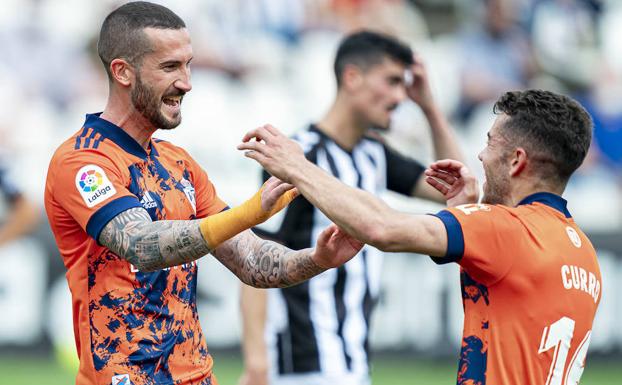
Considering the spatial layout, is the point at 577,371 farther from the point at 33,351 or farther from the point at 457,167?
the point at 33,351

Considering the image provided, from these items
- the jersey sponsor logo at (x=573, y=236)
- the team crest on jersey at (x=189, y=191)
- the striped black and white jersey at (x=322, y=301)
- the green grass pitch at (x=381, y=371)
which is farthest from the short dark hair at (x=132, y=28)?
the green grass pitch at (x=381, y=371)

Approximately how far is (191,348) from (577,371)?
1562 mm

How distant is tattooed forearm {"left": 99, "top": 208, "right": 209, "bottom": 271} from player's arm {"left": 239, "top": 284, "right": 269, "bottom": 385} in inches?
96.7

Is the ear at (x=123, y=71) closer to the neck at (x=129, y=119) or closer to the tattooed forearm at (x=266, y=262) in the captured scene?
the neck at (x=129, y=119)

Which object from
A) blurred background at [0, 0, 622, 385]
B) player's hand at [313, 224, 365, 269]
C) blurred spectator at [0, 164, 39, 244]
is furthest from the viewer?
blurred background at [0, 0, 622, 385]

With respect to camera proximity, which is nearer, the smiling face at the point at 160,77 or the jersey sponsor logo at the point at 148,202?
the jersey sponsor logo at the point at 148,202

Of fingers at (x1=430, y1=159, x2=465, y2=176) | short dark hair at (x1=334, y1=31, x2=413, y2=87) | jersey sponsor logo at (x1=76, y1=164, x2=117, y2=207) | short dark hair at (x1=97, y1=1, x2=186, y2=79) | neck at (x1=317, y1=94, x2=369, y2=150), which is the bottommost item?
jersey sponsor logo at (x1=76, y1=164, x2=117, y2=207)

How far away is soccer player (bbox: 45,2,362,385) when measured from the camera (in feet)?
13.9

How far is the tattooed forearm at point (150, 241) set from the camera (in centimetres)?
418

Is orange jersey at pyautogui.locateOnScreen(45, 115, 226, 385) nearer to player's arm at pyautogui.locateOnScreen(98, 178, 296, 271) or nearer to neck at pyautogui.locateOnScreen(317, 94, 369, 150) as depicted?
player's arm at pyautogui.locateOnScreen(98, 178, 296, 271)

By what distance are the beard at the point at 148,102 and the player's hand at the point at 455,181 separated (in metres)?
1.14

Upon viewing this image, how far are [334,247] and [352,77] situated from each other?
115 inches

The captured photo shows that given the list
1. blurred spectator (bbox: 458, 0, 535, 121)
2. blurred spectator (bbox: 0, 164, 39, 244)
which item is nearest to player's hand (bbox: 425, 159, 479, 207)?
blurred spectator (bbox: 0, 164, 39, 244)

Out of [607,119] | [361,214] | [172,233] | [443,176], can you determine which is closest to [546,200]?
[443,176]
